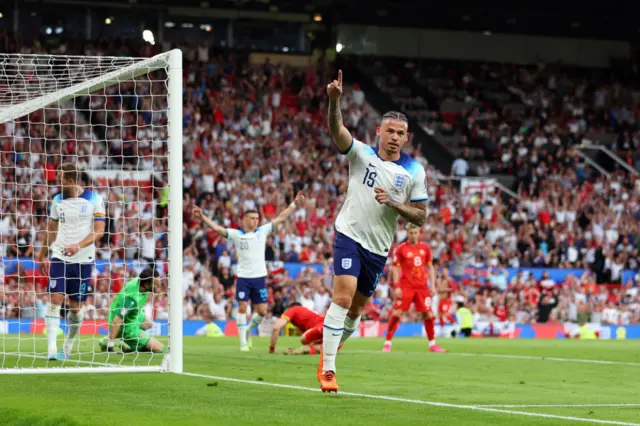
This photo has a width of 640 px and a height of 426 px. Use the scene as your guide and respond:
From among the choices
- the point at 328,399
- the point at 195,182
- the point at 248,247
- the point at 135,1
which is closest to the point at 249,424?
the point at 328,399

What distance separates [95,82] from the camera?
13.4 m

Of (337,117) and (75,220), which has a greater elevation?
(337,117)

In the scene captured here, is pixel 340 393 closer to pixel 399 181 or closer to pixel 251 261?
pixel 399 181

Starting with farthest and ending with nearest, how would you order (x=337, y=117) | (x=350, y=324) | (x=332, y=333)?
(x=350, y=324), (x=332, y=333), (x=337, y=117)

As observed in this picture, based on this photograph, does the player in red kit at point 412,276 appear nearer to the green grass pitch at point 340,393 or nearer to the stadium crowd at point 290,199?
the green grass pitch at point 340,393

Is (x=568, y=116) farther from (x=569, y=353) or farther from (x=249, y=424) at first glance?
(x=249, y=424)

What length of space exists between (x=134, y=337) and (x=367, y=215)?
21.3ft

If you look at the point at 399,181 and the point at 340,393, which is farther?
the point at 399,181

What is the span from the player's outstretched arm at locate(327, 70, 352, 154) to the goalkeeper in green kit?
5.93 metres

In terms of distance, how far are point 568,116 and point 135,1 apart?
18.2 m

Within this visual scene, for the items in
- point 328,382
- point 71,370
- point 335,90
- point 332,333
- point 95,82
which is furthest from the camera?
point 95,82

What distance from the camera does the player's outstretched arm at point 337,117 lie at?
9.93 metres

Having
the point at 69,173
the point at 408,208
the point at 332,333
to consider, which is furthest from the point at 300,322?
the point at 408,208

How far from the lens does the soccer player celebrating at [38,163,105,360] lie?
1459cm
